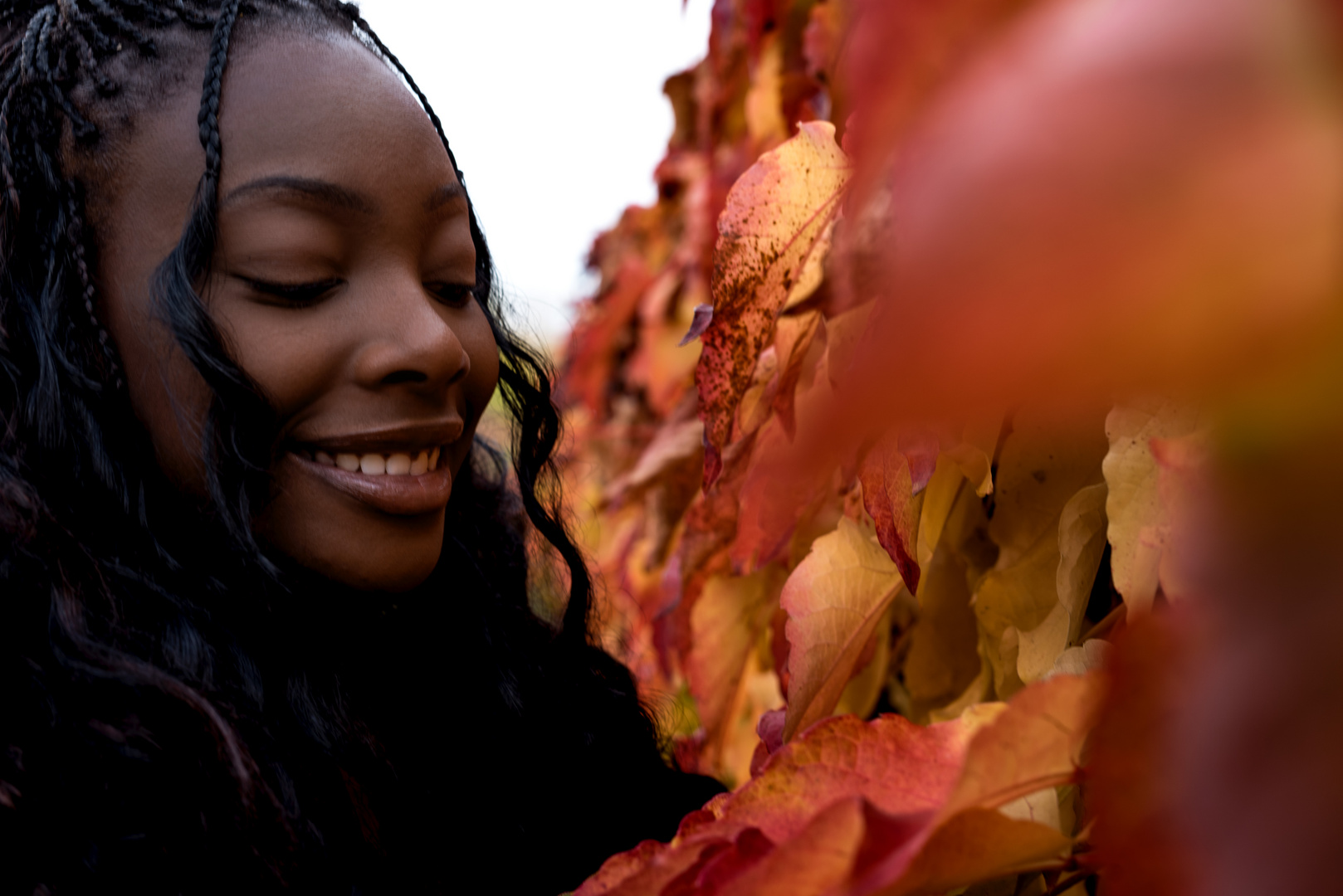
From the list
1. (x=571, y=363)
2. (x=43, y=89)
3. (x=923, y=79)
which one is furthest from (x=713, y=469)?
(x=571, y=363)

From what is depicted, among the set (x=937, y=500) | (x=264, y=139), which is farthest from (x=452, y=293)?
(x=937, y=500)

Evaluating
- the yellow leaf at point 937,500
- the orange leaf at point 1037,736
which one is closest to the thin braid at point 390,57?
the yellow leaf at point 937,500

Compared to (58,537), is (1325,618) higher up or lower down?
higher up

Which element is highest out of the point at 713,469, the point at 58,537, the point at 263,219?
the point at 263,219

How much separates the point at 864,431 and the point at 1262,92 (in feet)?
0.26

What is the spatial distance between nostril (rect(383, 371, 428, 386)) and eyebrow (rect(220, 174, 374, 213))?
12 cm

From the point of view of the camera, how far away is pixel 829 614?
0.54 m

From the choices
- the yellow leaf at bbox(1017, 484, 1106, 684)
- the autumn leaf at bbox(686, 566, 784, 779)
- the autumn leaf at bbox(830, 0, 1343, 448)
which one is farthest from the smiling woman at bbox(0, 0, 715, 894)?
the autumn leaf at bbox(830, 0, 1343, 448)

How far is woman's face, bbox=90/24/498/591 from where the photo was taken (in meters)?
0.69

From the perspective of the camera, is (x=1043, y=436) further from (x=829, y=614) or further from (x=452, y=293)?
(x=452, y=293)

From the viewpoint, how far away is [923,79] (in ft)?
0.67

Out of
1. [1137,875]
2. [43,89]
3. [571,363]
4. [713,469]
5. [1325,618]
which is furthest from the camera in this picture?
[571,363]

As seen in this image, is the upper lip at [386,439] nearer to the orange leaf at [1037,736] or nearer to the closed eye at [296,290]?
the closed eye at [296,290]

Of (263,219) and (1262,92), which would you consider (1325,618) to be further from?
(263,219)
